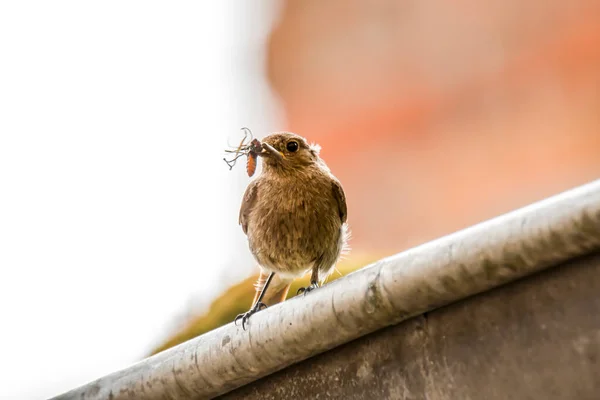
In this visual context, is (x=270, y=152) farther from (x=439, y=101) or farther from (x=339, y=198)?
(x=439, y=101)

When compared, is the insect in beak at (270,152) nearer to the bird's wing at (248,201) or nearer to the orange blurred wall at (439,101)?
the bird's wing at (248,201)

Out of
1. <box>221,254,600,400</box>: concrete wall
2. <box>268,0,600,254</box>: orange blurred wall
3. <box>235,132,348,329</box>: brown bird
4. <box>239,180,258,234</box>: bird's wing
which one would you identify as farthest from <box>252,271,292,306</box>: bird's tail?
<box>268,0,600,254</box>: orange blurred wall

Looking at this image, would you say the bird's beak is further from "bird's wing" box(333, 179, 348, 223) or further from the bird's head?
"bird's wing" box(333, 179, 348, 223)

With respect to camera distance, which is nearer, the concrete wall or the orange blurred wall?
the concrete wall

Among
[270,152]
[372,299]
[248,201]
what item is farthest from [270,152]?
[372,299]

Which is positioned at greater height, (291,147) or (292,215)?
(291,147)

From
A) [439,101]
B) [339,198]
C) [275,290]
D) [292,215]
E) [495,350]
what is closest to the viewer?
[495,350]

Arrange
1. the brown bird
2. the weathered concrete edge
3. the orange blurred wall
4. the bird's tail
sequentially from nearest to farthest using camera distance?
the weathered concrete edge
the brown bird
the bird's tail
the orange blurred wall
